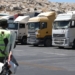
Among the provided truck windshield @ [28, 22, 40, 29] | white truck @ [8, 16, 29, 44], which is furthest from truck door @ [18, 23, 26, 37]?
truck windshield @ [28, 22, 40, 29]

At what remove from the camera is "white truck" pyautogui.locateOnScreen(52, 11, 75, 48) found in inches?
1248

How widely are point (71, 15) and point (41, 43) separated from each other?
5469mm

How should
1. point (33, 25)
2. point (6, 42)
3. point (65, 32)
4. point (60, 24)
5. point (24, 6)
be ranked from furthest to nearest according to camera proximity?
point (24, 6)
point (33, 25)
point (60, 24)
point (65, 32)
point (6, 42)

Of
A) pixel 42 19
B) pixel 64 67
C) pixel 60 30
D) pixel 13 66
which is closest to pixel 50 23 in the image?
pixel 42 19

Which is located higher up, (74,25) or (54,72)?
(74,25)

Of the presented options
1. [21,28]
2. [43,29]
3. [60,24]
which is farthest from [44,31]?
[21,28]

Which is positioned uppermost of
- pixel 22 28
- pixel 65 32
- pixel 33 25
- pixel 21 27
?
pixel 33 25

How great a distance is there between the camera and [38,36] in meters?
36.4

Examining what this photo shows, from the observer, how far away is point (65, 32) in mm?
31750

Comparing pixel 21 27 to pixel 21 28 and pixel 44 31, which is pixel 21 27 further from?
pixel 44 31

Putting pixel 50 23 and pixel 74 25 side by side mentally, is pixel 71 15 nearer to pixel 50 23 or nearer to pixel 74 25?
pixel 74 25

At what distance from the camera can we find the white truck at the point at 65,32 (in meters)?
31.7

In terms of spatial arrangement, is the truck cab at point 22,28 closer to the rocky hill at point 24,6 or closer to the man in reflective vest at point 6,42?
the man in reflective vest at point 6,42

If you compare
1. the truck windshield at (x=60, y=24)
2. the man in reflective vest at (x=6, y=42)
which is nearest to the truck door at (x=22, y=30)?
the truck windshield at (x=60, y=24)
